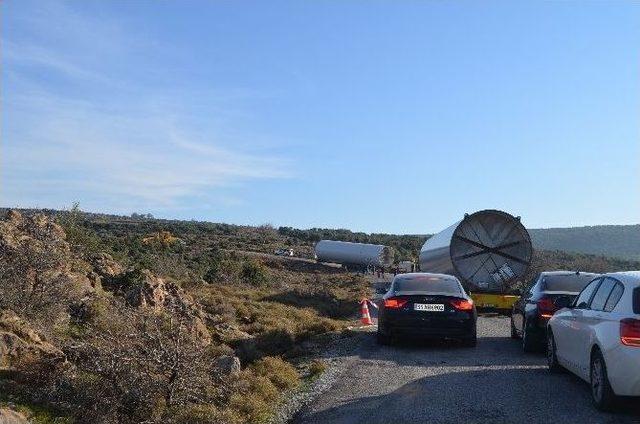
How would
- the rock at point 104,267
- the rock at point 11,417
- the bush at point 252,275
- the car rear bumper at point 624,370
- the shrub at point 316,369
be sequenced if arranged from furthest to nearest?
1. the bush at point 252,275
2. the rock at point 104,267
3. the shrub at point 316,369
4. the car rear bumper at point 624,370
5. the rock at point 11,417

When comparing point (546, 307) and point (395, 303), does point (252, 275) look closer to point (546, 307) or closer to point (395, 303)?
point (395, 303)

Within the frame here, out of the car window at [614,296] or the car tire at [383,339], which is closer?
the car window at [614,296]

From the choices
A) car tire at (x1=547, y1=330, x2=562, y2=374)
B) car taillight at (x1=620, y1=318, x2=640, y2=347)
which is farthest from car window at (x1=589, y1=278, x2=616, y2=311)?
car tire at (x1=547, y1=330, x2=562, y2=374)

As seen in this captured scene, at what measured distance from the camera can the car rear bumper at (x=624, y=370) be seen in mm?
7055

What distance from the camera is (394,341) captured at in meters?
14.2

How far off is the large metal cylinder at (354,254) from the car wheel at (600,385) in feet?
169

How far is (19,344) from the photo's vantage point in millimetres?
8820

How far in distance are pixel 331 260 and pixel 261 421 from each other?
180 ft

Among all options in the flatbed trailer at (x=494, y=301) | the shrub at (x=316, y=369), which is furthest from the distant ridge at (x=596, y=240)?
the shrub at (x=316, y=369)

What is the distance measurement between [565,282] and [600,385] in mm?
5986

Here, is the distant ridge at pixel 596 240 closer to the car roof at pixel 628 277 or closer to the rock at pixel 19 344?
the car roof at pixel 628 277

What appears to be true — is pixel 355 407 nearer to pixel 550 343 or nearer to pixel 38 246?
pixel 550 343

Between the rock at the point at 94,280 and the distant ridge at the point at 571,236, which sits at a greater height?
the distant ridge at the point at 571,236

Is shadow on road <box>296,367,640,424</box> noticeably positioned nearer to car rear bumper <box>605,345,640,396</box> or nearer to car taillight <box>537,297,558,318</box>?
car rear bumper <box>605,345,640,396</box>
